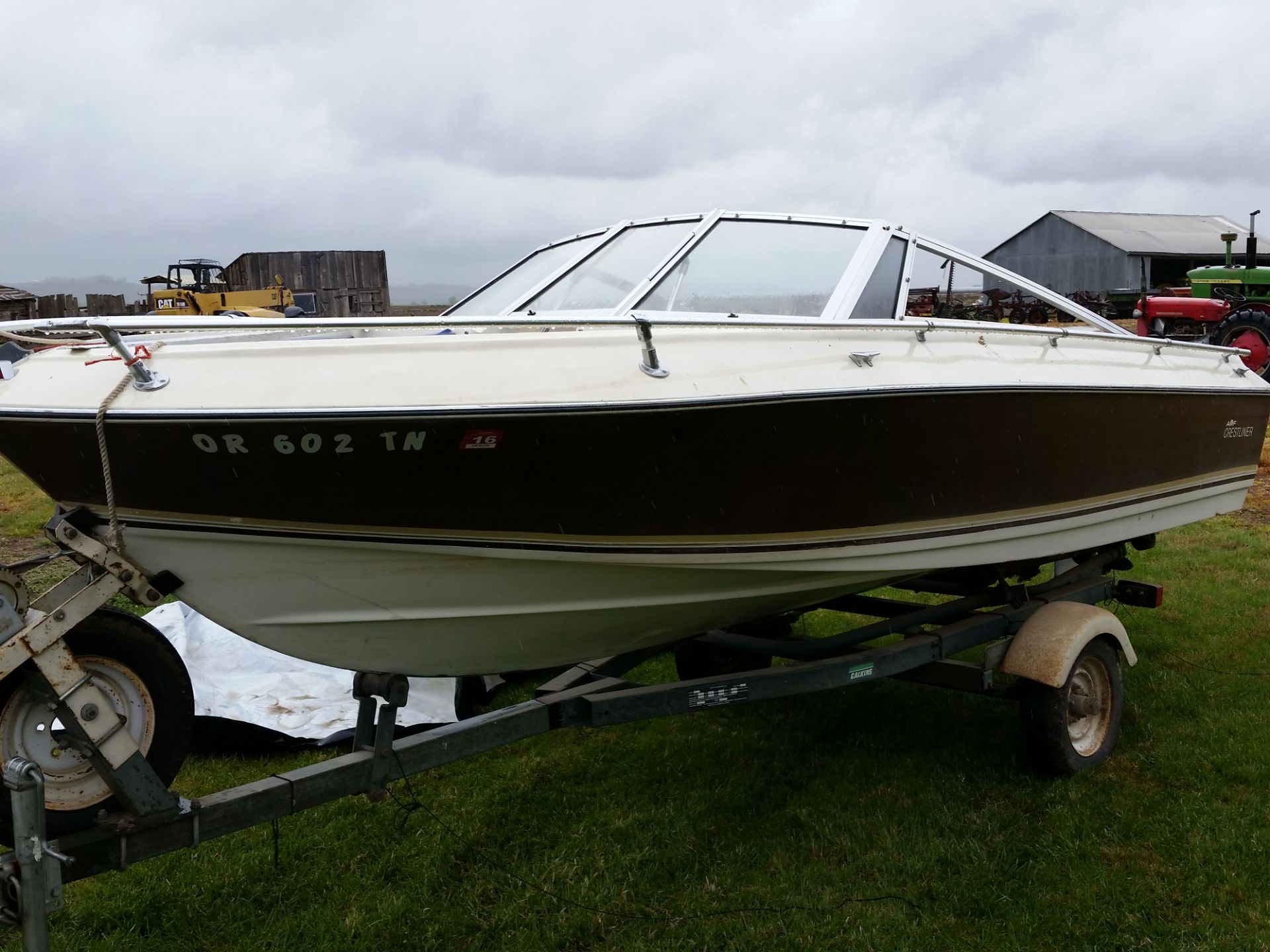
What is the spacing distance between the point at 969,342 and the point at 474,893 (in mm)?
2375

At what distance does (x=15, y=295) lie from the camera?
1884 cm

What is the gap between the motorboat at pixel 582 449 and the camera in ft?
8.38

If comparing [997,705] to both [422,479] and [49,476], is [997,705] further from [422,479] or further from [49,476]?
[49,476]

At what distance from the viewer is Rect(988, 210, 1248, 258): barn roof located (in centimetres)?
3247

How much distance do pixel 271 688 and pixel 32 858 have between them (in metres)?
2.34

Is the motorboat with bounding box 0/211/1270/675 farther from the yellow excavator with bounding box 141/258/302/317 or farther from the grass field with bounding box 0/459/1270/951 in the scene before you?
the yellow excavator with bounding box 141/258/302/317

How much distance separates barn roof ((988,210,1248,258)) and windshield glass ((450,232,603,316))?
105 feet

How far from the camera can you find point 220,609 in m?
2.79

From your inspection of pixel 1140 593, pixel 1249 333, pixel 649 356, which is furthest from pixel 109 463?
pixel 1249 333

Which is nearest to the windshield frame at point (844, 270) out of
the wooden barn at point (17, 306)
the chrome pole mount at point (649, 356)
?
the chrome pole mount at point (649, 356)

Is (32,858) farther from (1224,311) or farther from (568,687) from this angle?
(1224,311)

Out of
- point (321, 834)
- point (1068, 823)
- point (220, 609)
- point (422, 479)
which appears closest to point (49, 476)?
point (220, 609)

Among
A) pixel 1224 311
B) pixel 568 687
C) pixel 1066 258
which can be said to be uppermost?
pixel 1066 258

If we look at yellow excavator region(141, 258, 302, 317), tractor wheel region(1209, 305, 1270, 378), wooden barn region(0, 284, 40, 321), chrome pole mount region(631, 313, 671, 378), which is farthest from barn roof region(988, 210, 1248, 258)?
chrome pole mount region(631, 313, 671, 378)
